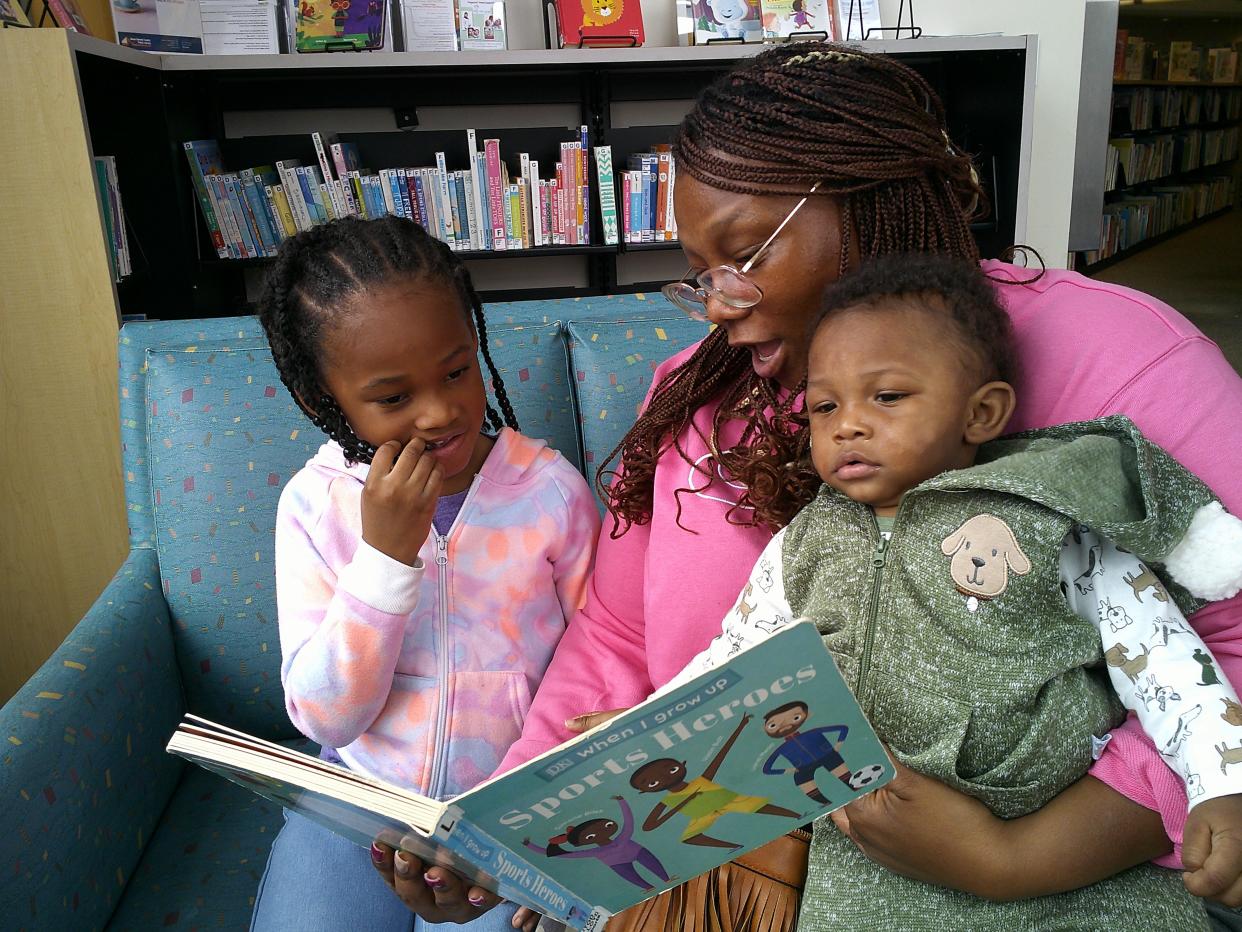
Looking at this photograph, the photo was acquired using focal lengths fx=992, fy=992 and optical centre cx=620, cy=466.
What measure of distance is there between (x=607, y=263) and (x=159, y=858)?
3063 millimetres

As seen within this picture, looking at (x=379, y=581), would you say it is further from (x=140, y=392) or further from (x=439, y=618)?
(x=140, y=392)

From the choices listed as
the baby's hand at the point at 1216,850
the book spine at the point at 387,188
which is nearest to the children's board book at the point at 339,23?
the book spine at the point at 387,188

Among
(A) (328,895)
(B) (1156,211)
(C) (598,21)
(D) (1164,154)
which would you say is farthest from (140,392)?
(D) (1164,154)

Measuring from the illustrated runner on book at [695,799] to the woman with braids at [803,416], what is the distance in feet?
0.51

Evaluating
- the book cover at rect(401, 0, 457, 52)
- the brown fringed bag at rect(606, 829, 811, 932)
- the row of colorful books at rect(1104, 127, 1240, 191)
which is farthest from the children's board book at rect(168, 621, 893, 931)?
the row of colorful books at rect(1104, 127, 1240, 191)

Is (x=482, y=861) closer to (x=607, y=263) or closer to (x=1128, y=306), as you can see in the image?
(x=1128, y=306)

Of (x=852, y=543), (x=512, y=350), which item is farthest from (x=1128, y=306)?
(x=512, y=350)

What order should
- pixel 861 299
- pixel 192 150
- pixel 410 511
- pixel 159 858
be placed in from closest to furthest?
pixel 861 299 → pixel 410 511 → pixel 159 858 → pixel 192 150

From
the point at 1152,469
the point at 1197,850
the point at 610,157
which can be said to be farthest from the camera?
the point at 610,157

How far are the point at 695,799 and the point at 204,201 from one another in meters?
3.25

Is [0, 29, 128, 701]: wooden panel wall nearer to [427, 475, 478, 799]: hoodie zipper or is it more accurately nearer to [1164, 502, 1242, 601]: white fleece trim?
[427, 475, 478, 799]: hoodie zipper

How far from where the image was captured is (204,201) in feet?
11.2

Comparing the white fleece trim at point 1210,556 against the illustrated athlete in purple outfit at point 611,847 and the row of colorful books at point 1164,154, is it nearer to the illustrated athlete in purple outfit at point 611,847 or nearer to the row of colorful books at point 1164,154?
the illustrated athlete in purple outfit at point 611,847

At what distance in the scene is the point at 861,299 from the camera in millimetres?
979
